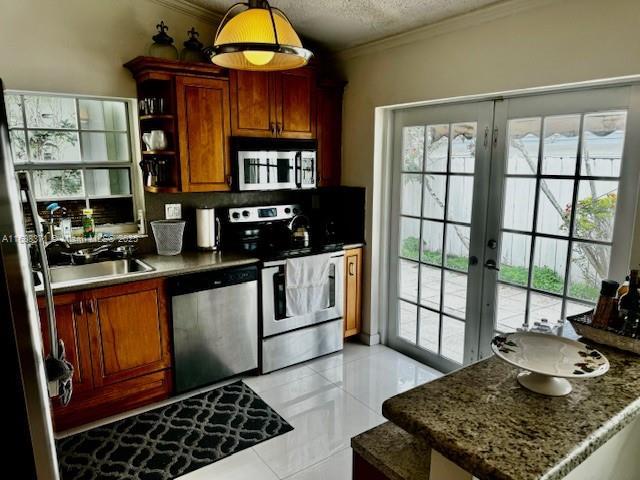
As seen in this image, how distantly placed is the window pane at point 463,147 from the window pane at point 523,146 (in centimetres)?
28

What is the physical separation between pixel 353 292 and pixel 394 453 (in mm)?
2539

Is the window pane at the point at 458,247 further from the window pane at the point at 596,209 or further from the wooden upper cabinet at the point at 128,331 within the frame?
the wooden upper cabinet at the point at 128,331

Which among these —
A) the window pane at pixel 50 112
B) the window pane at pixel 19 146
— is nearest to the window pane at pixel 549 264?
the window pane at pixel 50 112

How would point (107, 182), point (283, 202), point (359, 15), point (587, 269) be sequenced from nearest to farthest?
point (587, 269)
point (359, 15)
point (107, 182)
point (283, 202)

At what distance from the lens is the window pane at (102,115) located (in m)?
3.19

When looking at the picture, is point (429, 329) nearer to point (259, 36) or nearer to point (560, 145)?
point (560, 145)

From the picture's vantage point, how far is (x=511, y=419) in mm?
1176

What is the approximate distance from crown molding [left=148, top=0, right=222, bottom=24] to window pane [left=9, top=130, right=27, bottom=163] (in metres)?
1.31

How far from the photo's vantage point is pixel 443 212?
330 centimetres

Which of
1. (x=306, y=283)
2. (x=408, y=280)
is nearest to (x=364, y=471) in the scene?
(x=306, y=283)

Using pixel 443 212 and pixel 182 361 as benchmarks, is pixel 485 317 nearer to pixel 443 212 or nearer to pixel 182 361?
pixel 443 212

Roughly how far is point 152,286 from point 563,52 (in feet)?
8.92

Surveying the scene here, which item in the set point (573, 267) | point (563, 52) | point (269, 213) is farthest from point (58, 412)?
point (563, 52)

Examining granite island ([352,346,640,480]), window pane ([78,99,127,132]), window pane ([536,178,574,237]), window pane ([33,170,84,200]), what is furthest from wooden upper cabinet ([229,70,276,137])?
granite island ([352,346,640,480])
